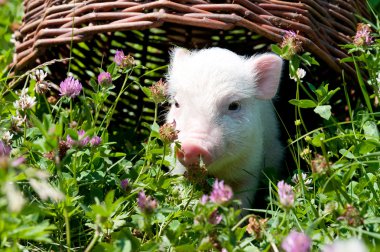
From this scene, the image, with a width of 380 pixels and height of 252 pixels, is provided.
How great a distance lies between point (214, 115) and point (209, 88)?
16 centimetres

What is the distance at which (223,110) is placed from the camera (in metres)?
3.18

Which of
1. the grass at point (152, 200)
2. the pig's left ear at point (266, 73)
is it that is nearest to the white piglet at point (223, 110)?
the pig's left ear at point (266, 73)

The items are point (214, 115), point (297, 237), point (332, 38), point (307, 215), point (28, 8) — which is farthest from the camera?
point (28, 8)

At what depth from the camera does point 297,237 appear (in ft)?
5.25

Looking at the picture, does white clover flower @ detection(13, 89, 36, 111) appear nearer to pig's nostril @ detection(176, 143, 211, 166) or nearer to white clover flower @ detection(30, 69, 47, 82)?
white clover flower @ detection(30, 69, 47, 82)

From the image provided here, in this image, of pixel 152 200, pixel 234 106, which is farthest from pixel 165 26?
pixel 152 200

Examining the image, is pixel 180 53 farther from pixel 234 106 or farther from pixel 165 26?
pixel 234 106

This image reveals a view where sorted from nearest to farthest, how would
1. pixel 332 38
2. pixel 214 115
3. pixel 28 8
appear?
1. pixel 214 115
2. pixel 332 38
3. pixel 28 8

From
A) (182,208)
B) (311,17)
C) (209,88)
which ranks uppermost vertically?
(311,17)

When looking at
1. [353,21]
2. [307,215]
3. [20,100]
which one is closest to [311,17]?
[353,21]

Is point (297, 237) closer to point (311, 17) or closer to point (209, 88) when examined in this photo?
point (209, 88)

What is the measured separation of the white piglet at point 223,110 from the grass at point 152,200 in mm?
206

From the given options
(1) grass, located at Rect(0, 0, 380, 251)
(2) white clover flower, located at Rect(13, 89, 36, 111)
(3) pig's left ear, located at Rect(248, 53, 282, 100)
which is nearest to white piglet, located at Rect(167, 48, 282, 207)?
(3) pig's left ear, located at Rect(248, 53, 282, 100)

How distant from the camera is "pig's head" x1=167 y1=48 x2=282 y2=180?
9.75ft
